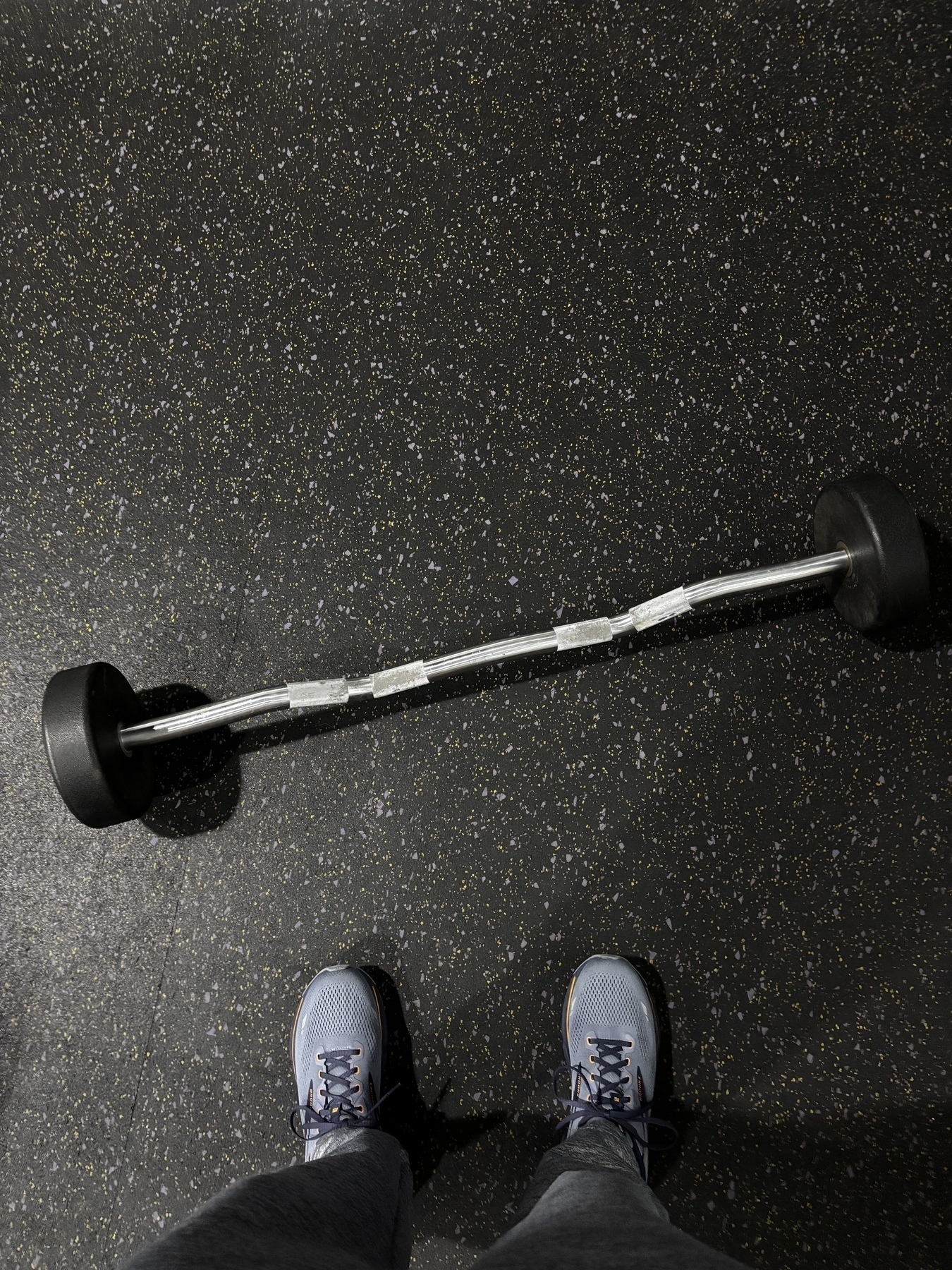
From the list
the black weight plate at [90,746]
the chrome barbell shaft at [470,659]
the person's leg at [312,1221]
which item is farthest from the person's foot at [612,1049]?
the black weight plate at [90,746]

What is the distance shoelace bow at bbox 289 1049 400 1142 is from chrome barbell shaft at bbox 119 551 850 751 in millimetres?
361

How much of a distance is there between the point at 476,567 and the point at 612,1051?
51 cm

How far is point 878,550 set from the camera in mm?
729

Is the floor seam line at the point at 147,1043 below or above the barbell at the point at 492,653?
below

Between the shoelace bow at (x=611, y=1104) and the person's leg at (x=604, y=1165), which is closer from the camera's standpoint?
the person's leg at (x=604, y=1165)

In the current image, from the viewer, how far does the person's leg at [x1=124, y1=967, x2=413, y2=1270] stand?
1.63 ft

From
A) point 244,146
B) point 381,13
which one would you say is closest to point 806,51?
point 381,13

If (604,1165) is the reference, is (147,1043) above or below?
above

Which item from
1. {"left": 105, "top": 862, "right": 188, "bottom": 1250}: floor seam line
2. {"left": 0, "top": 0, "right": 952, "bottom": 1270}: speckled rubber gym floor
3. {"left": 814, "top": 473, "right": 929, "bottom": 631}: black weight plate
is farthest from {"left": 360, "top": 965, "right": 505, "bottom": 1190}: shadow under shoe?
{"left": 814, "top": 473, "right": 929, "bottom": 631}: black weight plate

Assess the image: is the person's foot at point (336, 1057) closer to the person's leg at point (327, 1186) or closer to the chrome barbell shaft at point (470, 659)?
the person's leg at point (327, 1186)

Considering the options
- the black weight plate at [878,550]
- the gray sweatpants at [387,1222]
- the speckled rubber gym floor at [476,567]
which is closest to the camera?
the gray sweatpants at [387,1222]

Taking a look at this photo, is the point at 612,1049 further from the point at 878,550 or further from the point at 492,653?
the point at 878,550

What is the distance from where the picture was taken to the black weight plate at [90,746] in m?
0.74

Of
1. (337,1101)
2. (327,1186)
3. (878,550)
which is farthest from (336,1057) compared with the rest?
(878,550)
